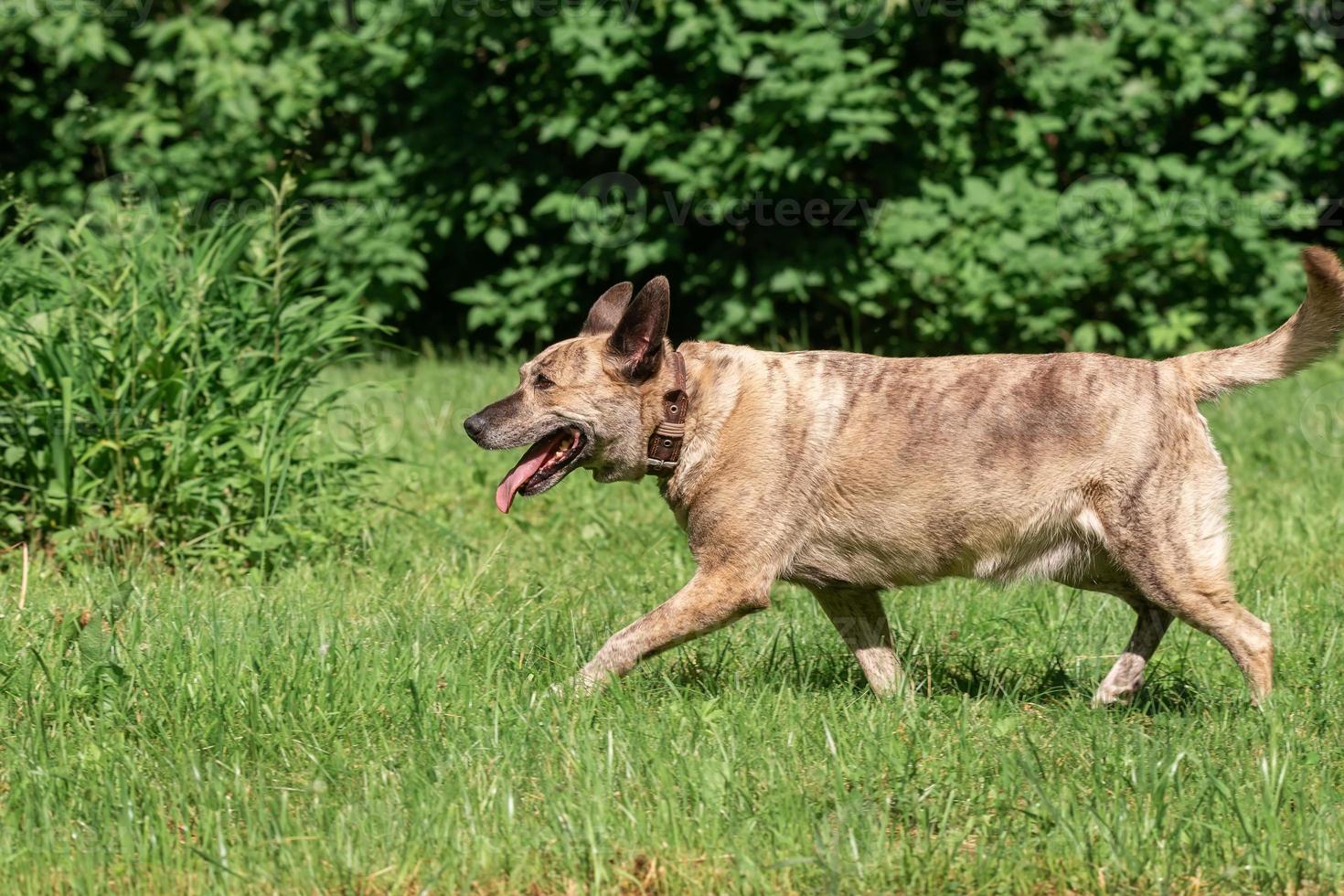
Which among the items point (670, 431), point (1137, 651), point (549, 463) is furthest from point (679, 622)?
point (1137, 651)

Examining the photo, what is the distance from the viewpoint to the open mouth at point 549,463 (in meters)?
4.79

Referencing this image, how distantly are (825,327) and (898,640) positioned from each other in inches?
228

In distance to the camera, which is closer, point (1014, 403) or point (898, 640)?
point (1014, 403)

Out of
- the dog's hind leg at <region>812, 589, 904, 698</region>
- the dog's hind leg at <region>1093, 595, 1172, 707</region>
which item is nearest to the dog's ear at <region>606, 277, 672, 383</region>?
the dog's hind leg at <region>812, 589, 904, 698</region>

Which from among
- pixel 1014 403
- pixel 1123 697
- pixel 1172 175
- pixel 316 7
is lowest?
pixel 1123 697

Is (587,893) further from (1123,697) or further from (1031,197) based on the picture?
(1031,197)

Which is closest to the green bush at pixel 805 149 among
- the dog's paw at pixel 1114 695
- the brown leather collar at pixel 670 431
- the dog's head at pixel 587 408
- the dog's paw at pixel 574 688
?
the dog's head at pixel 587 408

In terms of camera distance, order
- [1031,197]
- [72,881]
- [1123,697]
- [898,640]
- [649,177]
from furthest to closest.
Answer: [649,177], [1031,197], [898,640], [1123,697], [72,881]

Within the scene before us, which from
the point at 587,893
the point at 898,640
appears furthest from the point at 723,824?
the point at 898,640

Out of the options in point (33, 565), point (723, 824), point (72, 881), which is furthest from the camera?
point (33, 565)

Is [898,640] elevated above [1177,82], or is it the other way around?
[1177,82]

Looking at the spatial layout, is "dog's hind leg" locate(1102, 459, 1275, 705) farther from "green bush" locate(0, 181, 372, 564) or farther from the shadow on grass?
"green bush" locate(0, 181, 372, 564)

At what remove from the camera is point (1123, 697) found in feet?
15.8

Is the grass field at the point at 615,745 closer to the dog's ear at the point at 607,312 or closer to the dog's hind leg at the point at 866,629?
the dog's hind leg at the point at 866,629
